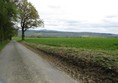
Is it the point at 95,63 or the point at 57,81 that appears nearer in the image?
the point at 57,81

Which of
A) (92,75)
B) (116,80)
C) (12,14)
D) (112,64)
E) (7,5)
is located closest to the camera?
(116,80)

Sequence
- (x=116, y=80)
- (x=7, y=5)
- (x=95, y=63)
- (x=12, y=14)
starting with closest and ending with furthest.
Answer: (x=116, y=80) < (x=95, y=63) < (x=7, y=5) < (x=12, y=14)

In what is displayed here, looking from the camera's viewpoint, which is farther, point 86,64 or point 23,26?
point 23,26

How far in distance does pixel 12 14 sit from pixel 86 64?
84.1 feet

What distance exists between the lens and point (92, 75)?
12.7 meters

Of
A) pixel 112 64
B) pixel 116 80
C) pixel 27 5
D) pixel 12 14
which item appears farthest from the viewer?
pixel 27 5

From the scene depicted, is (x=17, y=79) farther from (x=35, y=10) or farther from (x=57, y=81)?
(x=35, y=10)

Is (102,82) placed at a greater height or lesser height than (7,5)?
lesser

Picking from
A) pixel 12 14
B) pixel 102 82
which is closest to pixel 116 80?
pixel 102 82

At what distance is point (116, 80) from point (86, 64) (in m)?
5.06

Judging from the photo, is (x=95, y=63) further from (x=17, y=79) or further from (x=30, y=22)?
(x=30, y=22)

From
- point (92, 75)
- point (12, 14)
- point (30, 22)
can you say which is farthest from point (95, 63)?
point (30, 22)

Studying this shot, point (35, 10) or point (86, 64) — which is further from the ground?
point (35, 10)

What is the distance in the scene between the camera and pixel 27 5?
3514 inches
